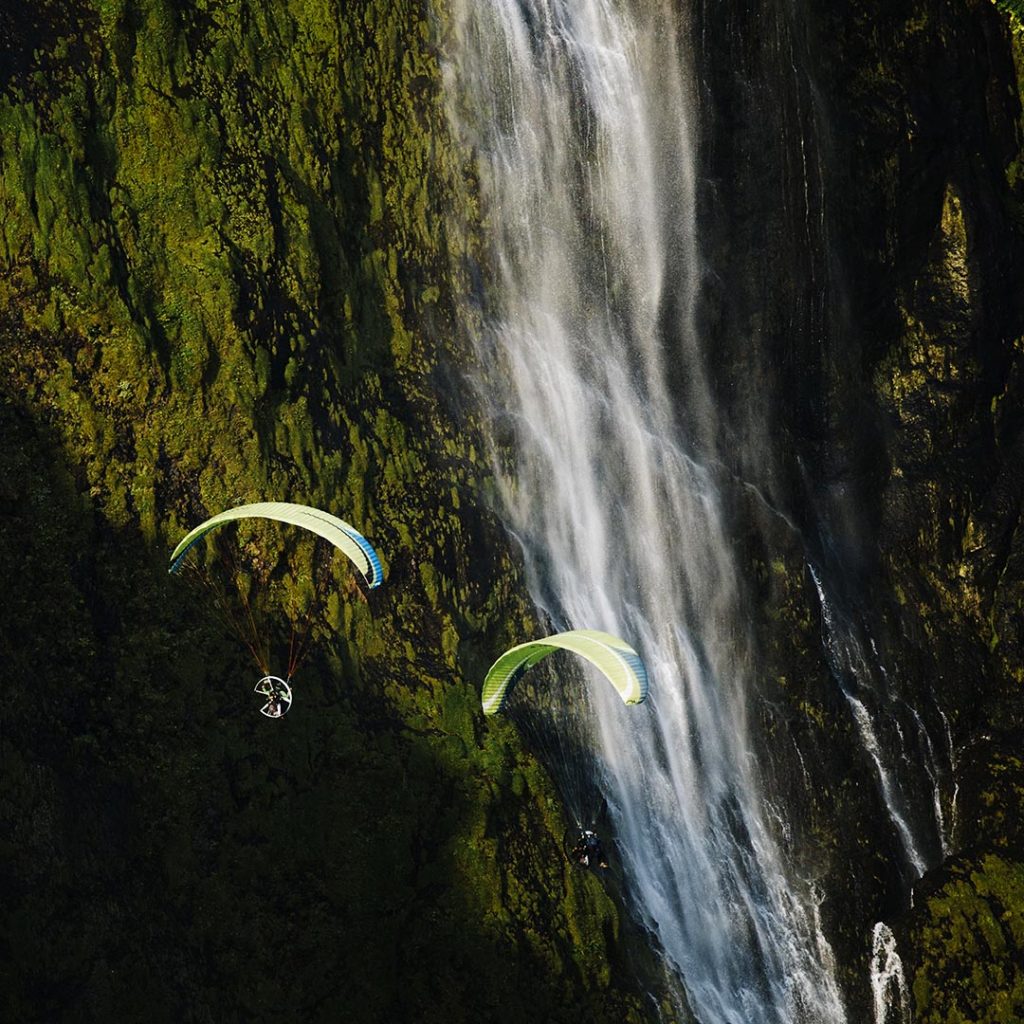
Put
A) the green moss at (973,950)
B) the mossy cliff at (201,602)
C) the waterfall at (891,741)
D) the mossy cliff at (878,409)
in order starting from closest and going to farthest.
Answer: the mossy cliff at (201,602) → the green moss at (973,950) → the mossy cliff at (878,409) → the waterfall at (891,741)

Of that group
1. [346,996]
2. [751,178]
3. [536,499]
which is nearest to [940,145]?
[751,178]

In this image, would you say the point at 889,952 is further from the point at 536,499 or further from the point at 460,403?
the point at 460,403

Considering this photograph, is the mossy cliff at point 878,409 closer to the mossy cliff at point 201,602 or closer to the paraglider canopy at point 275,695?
the mossy cliff at point 201,602

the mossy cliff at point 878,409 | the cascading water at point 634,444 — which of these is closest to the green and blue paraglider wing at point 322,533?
the cascading water at point 634,444

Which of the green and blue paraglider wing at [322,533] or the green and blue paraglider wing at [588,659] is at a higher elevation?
the green and blue paraglider wing at [322,533]

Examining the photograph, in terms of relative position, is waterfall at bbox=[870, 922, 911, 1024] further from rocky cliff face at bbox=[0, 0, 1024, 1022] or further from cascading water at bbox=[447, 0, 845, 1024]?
cascading water at bbox=[447, 0, 845, 1024]

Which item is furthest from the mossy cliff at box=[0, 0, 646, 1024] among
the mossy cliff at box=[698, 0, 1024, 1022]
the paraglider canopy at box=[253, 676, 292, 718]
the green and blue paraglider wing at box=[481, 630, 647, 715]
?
the mossy cliff at box=[698, 0, 1024, 1022]
